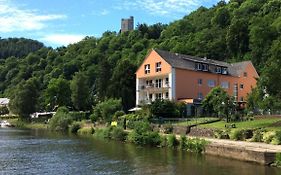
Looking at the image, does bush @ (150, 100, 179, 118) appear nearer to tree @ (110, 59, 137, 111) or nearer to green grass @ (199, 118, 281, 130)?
green grass @ (199, 118, 281, 130)

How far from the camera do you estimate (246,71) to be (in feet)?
267

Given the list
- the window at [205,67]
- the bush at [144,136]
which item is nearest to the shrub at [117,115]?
the bush at [144,136]

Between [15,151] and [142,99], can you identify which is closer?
[15,151]

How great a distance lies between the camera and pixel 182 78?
7012 cm

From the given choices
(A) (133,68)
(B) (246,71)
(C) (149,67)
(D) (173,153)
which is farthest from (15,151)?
(B) (246,71)

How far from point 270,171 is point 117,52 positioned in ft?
391

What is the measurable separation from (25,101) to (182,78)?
5471 centimetres

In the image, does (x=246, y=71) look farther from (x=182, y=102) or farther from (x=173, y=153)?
(x=173, y=153)

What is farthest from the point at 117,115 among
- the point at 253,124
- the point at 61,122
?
the point at 253,124

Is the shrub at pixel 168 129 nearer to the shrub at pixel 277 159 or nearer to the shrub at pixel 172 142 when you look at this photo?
the shrub at pixel 172 142

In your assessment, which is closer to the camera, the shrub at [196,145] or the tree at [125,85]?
the shrub at [196,145]

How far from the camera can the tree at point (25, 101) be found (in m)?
109

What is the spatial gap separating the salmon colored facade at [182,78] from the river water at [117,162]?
2589cm

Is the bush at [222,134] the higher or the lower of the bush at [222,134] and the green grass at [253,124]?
the lower
